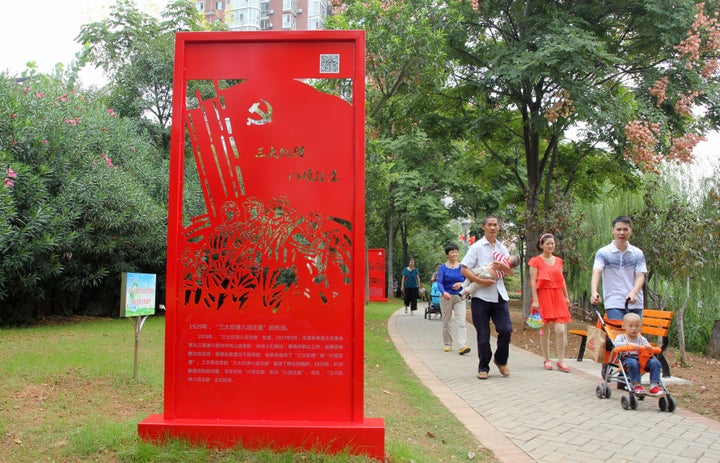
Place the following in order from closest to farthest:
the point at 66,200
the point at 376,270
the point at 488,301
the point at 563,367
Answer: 1. the point at 488,301
2. the point at 563,367
3. the point at 66,200
4. the point at 376,270

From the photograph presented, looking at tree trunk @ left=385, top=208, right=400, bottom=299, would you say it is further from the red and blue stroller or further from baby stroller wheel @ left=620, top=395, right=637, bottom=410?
baby stroller wheel @ left=620, top=395, right=637, bottom=410

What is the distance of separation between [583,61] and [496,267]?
6579 mm

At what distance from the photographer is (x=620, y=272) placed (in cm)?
685

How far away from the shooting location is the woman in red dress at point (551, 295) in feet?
27.2

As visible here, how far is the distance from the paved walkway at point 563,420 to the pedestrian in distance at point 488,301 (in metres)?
0.30

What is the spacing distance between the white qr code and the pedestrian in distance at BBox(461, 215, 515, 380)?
3764mm

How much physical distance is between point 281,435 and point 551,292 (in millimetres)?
5477

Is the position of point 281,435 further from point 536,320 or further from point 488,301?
point 536,320

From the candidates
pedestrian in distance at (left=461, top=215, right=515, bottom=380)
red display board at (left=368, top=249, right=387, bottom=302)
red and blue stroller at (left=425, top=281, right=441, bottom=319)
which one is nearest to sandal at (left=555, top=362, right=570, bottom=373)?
pedestrian in distance at (left=461, top=215, right=515, bottom=380)

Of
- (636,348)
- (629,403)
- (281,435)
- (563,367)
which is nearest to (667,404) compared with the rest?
(629,403)

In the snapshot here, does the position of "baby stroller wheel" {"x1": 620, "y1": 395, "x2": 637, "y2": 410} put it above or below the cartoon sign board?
below

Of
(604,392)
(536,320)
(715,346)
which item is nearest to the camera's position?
(604,392)

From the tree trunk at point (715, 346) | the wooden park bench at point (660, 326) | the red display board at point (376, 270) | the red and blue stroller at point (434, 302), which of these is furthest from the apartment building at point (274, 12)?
the wooden park bench at point (660, 326)

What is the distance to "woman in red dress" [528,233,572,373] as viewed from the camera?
27.2ft
